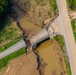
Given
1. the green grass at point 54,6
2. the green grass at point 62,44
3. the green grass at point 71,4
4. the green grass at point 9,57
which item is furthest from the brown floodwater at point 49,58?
the green grass at point 71,4

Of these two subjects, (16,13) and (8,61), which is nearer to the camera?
(8,61)

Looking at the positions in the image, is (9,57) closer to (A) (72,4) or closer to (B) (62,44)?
(B) (62,44)

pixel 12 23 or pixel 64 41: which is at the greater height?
pixel 12 23

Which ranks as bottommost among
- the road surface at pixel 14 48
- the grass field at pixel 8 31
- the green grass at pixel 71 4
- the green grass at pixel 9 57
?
the green grass at pixel 9 57

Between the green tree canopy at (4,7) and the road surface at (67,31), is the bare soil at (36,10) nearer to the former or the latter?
the road surface at (67,31)

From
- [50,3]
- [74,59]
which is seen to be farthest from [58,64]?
[50,3]

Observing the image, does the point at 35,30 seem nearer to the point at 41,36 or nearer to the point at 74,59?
the point at 41,36

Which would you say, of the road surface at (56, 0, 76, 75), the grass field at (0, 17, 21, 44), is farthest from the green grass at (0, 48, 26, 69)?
the road surface at (56, 0, 76, 75)
